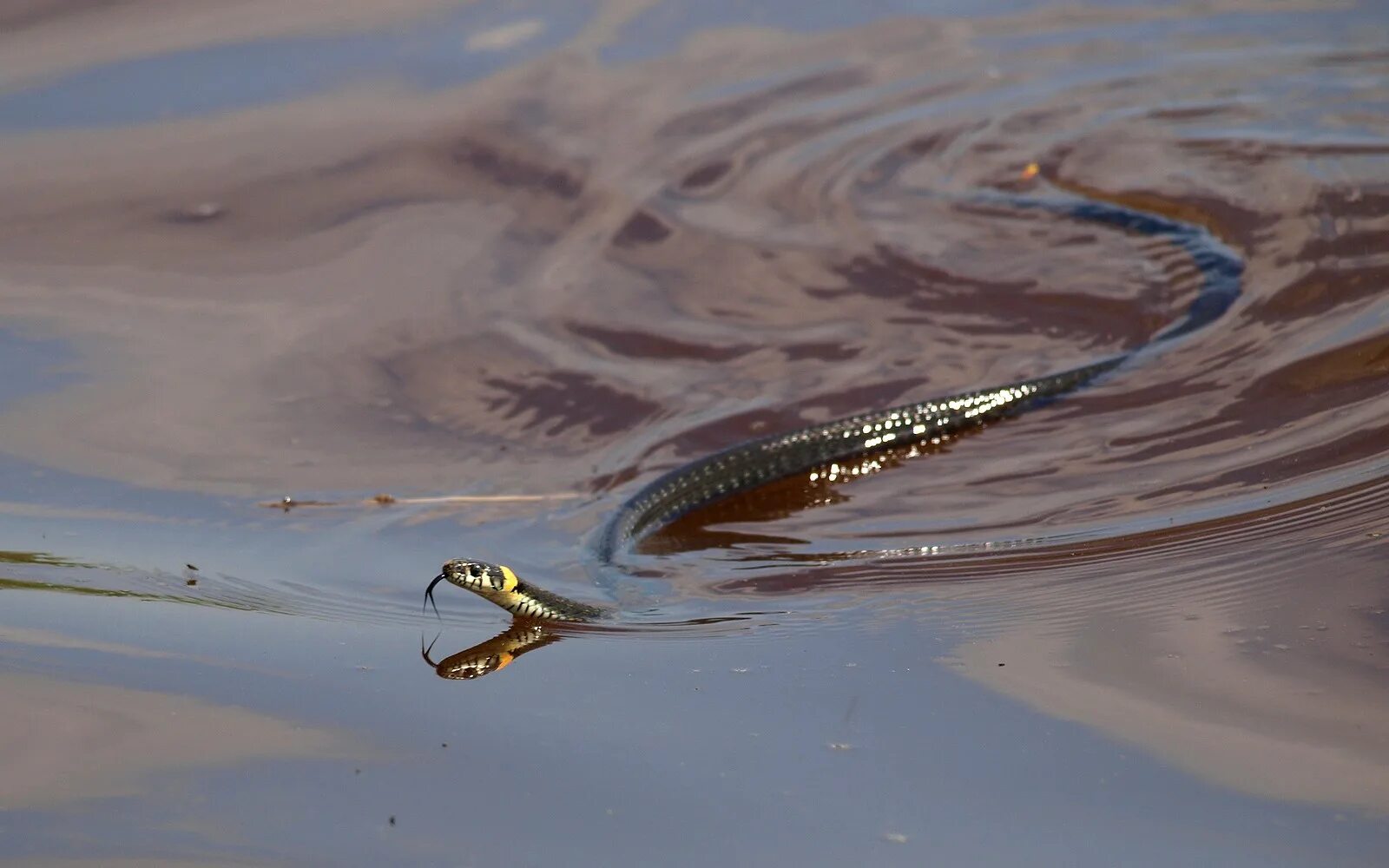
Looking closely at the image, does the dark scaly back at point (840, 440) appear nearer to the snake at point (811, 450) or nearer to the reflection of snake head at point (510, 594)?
the snake at point (811, 450)

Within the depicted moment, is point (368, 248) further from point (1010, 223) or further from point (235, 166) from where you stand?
point (1010, 223)

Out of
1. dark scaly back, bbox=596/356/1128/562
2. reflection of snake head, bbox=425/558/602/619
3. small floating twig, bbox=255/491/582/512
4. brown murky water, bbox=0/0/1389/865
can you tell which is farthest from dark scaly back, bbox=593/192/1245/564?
reflection of snake head, bbox=425/558/602/619

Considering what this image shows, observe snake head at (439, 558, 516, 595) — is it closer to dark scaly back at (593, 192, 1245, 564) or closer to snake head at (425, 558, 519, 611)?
snake head at (425, 558, 519, 611)

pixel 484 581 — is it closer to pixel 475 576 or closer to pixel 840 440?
pixel 475 576

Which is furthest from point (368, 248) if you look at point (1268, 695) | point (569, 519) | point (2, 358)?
point (1268, 695)

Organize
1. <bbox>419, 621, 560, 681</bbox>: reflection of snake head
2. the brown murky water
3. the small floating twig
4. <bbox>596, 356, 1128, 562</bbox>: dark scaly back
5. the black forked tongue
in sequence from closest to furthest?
the brown murky water < <bbox>419, 621, 560, 681</bbox>: reflection of snake head < the black forked tongue < the small floating twig < <bbox>596, 356, 1128, 562</bbox>: dark scaly back

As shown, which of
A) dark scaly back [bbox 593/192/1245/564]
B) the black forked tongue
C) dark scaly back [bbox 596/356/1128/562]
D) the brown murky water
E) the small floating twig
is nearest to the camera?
the brown murky water

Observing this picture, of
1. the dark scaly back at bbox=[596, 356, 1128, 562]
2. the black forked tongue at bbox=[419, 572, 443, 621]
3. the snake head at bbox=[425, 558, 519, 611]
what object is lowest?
the black forked tongue at bbox=[419, 572, 443, 621]
